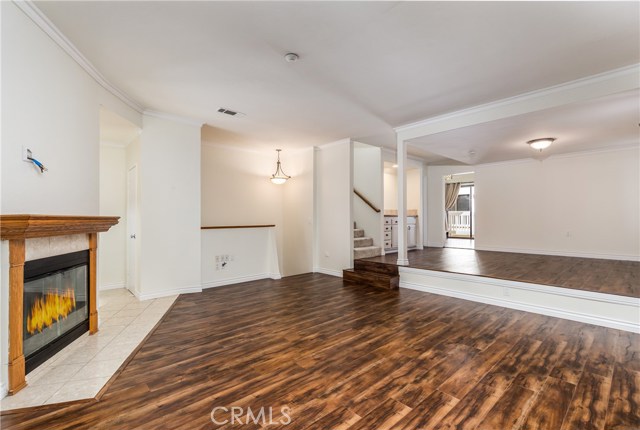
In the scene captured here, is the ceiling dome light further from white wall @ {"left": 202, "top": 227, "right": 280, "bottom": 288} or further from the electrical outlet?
the electrical outlet

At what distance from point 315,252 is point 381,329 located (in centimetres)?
326

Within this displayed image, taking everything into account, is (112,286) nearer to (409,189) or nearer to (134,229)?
(134,229)

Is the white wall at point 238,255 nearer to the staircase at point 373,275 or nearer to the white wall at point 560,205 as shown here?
the staircase at point 373,275

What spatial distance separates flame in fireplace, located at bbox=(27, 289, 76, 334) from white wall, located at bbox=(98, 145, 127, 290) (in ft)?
7.38

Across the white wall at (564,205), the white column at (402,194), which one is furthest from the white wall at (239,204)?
the white wall at (564,205)

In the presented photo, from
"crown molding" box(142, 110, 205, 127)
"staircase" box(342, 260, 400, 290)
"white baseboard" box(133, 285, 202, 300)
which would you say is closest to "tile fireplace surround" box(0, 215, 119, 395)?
"white baseboard" box(133, 285, 202, 300)

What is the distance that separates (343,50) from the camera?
2643 millimetres

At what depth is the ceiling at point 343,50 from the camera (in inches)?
84.4

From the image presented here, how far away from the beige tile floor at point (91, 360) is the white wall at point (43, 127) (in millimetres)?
248

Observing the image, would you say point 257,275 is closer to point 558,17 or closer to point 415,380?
point 415,380

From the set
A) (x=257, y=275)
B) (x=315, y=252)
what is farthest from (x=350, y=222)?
(x=257, y=275)

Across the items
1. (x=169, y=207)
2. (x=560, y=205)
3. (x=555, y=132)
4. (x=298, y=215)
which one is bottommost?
(x=298, y=215)

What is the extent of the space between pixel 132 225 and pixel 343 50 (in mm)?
4106
